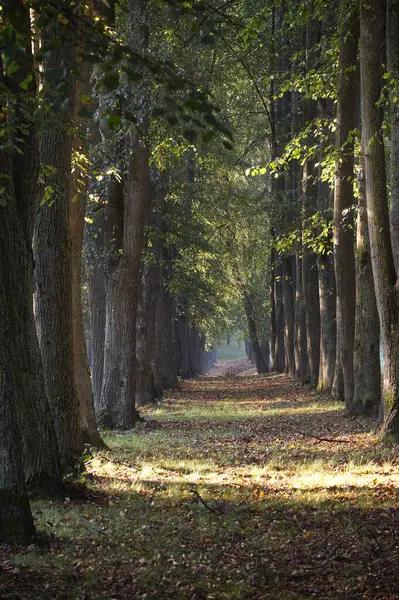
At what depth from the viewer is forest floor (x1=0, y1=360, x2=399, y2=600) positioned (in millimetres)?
5684

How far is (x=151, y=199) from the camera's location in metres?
24.3

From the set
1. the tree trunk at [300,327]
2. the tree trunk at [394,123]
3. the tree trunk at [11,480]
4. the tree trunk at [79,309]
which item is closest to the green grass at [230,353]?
the tree trunk at [300,327]

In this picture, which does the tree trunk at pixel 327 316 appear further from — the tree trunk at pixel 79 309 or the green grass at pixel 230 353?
the green grass at pixel 230 353

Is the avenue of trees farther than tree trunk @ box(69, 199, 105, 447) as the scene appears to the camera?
No

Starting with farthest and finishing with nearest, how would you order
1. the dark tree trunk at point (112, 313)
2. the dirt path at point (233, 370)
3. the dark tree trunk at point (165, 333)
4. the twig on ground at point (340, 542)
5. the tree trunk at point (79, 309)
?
1. the dirt path at point (233, 370)
2. the dark tree trunk at point (165, 333)
3. the dark tree trunk at point (112, 313)
4. the tree trunk at point (79, 309)
5. the twig on ground at point (340, 542)

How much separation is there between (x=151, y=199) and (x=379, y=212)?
12.7 meters

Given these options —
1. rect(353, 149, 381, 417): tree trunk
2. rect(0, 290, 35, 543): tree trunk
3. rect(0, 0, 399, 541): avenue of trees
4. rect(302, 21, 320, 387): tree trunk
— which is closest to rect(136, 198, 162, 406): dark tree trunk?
rect(0, 0, 399, 541): avenue of trees

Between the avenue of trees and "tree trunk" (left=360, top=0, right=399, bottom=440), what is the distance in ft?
0.10

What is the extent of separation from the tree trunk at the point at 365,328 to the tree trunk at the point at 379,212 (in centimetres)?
229

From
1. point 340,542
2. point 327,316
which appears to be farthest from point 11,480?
point 327,316

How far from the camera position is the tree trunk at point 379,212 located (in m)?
12.0

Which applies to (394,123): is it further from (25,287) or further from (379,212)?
(25,287)

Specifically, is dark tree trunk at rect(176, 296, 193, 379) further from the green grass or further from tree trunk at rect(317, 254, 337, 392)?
the green grass

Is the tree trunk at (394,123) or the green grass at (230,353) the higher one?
the tree trunk at (394,123)
